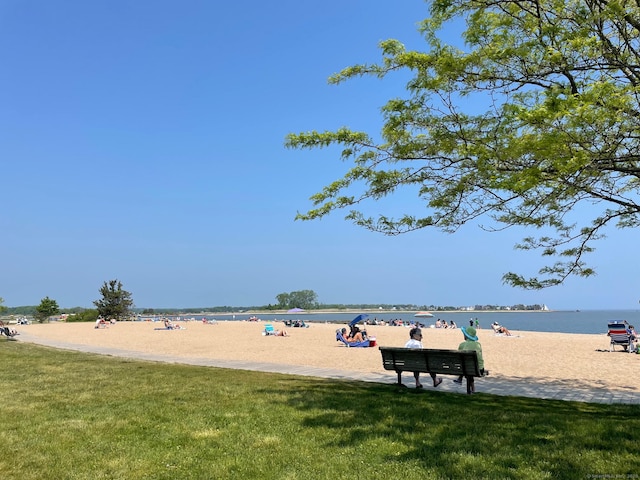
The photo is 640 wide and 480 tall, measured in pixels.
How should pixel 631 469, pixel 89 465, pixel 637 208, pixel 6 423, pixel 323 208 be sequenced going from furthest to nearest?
pixel 323 208
pixel 637 208
pixel 6 423
pixel 89 465
pixel 631 469

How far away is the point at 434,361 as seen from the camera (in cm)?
842

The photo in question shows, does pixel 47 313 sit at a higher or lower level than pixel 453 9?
lower

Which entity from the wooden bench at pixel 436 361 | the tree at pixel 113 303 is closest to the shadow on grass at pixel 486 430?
the wooden bench at pixel 436 361

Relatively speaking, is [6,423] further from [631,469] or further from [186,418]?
[631,469]

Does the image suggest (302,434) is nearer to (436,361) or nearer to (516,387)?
(436,361)

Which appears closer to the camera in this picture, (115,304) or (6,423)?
(6,423)

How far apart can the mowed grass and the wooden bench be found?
1.41 feet

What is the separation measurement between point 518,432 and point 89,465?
4.52 meters

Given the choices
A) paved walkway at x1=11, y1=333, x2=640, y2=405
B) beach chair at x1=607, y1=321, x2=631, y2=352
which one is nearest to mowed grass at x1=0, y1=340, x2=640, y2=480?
paved walkway at x1=11, y1=333, x2=640, y2=405

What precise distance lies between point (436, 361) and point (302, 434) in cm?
377

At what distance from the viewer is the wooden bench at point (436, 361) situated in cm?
803

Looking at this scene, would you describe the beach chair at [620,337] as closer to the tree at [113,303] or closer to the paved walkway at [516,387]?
the paved walkway at [516,387]

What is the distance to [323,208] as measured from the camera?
7793mm

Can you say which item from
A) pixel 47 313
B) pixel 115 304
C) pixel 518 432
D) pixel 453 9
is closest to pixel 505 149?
pixel 453 9
